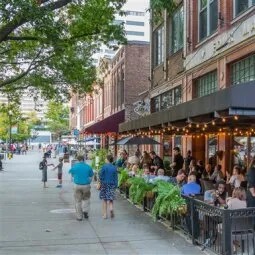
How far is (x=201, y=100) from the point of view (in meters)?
9.76

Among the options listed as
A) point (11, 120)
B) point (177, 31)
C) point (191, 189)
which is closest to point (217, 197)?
point (191, 189)

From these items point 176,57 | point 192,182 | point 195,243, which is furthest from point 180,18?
point 195,243

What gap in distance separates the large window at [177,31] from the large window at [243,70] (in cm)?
650

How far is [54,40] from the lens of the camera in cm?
1132

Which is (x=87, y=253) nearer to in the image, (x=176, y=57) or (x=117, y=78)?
(x=176, y=57)

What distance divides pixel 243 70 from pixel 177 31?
8.48 meters

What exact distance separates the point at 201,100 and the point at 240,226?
123 inches

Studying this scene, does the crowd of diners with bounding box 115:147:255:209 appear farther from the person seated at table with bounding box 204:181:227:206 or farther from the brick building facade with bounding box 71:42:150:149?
the brick building facade with bounding box 71:42:150:149

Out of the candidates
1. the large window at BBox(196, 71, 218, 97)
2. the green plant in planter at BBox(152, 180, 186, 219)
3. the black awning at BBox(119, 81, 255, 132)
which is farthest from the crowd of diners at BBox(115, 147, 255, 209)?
the large window at BBox(196, 71, 218, 97)

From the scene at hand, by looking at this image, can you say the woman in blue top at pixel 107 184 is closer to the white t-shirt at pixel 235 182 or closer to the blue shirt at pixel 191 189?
the blue shirt at pixel 191 189

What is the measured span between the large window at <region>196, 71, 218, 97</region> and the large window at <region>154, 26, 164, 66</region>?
6.69 metres

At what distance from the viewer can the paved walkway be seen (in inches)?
341

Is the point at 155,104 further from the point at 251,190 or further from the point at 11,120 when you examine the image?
the point at 11,120

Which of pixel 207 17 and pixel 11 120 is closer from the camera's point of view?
pixel 207 17
